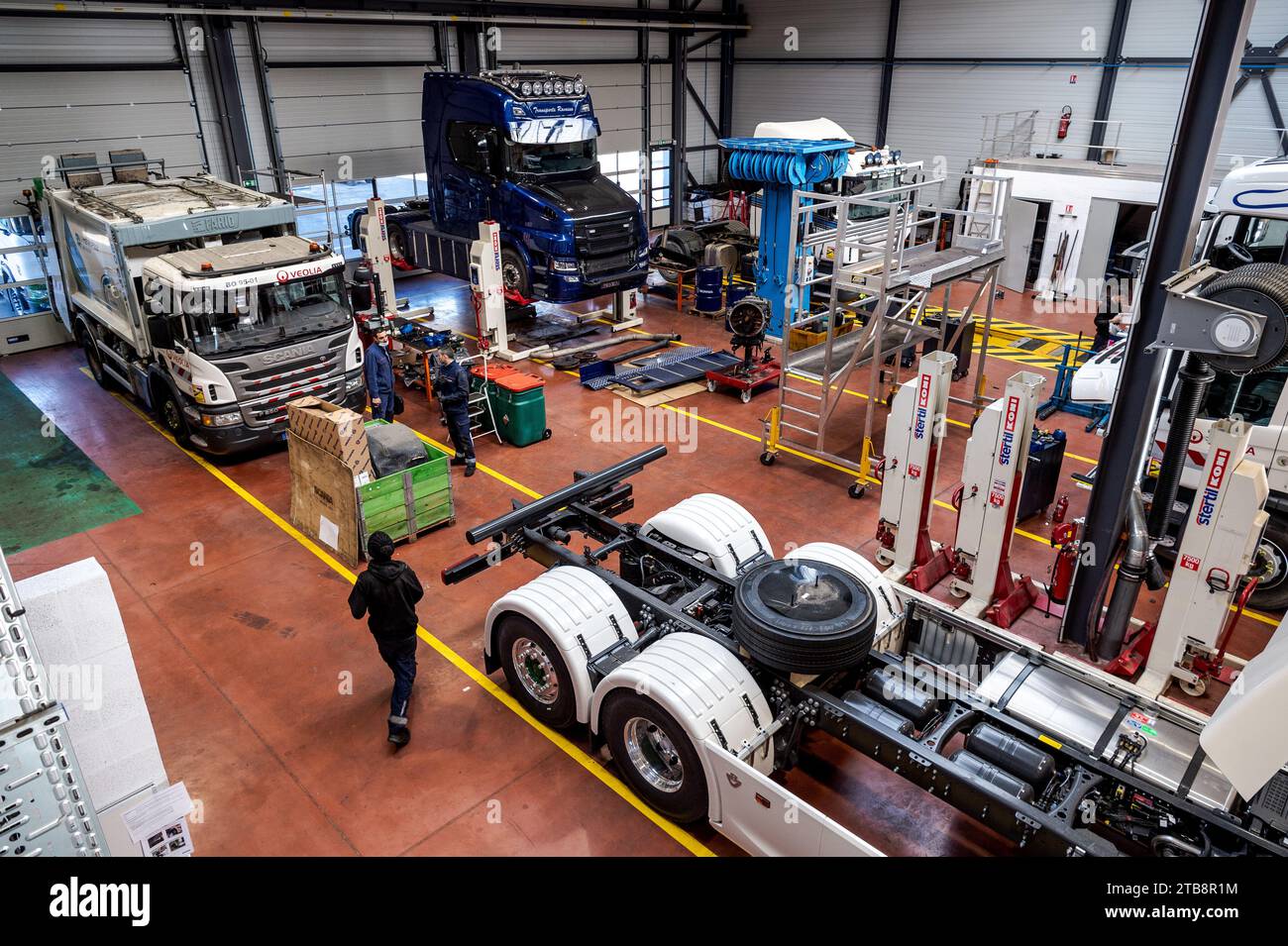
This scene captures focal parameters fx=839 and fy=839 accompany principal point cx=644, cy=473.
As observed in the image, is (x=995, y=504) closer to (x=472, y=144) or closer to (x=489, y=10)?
(x=472, y=144)

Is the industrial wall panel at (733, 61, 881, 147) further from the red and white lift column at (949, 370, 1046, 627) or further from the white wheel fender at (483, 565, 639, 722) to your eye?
the white wheel fender at (483, 565, 639, 722)

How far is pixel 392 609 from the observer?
6.01 meters

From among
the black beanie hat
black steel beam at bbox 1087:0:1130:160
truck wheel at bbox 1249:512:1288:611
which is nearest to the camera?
the black beanie hat

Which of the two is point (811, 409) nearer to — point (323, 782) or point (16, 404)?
point (323, 782)

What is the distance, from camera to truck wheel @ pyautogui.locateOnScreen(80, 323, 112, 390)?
42.9 feet

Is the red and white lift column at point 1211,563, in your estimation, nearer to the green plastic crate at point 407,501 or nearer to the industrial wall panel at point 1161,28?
the green plastic crate at point 407,501

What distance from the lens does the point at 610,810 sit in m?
5.71

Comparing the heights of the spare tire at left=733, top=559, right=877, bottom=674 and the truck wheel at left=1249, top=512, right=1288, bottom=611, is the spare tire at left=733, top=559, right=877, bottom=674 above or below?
above

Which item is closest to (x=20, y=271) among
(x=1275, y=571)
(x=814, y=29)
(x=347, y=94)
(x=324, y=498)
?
(x=347, y=94)

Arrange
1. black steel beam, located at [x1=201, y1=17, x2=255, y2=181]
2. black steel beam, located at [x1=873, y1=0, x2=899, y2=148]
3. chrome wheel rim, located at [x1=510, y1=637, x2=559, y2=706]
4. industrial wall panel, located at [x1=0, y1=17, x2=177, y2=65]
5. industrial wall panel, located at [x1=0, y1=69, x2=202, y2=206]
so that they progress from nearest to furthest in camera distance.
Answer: chrome wheel rim, located at [x1=510, y1=637, x2=559, y2=706] < industrial wall panel, located at [x1=0, y1=17, x2=177, y2=65] < industrial wall panel, located at [x1=0, y1=69, x2=202, y2=206] < black steel beam, located at [x1=201, y1=17, x2=255, y2=181] < black steel beam, located at [x1=873, y1=0, x2=899, y2=148]

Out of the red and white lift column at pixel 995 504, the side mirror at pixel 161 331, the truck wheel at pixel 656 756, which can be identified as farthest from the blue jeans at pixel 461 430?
the red and white lift column at pixel 995 504

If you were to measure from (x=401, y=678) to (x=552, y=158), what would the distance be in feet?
36.8

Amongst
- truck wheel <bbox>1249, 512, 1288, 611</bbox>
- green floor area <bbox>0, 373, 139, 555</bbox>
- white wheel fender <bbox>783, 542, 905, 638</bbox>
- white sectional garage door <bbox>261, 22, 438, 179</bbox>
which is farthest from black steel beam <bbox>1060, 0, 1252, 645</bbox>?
white sectional garage door <bbox>261, 22, 438, 179</bbox>

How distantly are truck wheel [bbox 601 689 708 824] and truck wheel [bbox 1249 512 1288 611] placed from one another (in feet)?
18.3
